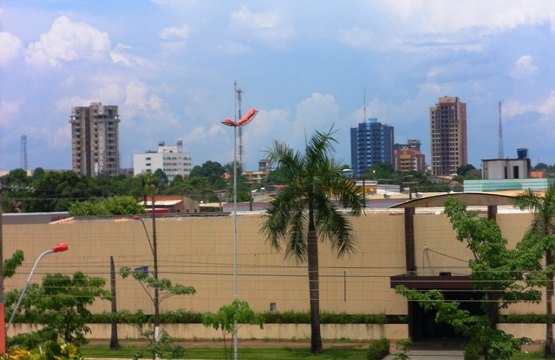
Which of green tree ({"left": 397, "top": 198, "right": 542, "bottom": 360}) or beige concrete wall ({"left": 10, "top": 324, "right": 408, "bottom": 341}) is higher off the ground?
green tree ({"left": 397, "top": 198, "right": 542, "bottom": 360})

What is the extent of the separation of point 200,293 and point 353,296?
811 cm

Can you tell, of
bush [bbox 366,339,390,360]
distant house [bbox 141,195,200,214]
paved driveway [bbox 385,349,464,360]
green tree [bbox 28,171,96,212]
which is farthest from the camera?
green tree [bbox 28,171,96,212]

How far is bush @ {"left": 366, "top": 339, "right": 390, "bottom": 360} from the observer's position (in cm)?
4686

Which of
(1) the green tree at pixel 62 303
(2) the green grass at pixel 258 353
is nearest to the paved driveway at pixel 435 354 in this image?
(2) the green grass at pixel 258 353

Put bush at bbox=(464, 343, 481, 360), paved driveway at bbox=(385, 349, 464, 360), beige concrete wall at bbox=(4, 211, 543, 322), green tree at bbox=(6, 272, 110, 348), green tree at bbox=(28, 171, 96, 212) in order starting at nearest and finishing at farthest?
bush at bbox=(464, 343, 481, 360) → green tree at bbox=(6, 272, 110, 348) → paved driveway at bbox=(385, 349, 464, 360) → beige concrete wall at bbox=(4, 211, 543, 322) → green tree at bbox=(28, 171, 96, 212)

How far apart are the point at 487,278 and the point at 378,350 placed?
30.7 ft

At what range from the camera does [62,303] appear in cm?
4162

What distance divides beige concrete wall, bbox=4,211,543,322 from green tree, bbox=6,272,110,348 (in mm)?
12966

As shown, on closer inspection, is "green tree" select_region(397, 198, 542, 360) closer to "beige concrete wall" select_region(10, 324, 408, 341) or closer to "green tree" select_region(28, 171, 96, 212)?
"beige concrete wall" select_region(10, 324, 408, 341)

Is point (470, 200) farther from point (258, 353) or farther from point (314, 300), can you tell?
point (258, 353)

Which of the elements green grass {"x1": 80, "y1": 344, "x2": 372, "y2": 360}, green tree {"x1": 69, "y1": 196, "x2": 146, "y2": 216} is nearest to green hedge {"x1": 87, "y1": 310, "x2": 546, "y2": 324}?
green grass {"x1": 80, "y1": 344, "x2": 372, "y2": 360}

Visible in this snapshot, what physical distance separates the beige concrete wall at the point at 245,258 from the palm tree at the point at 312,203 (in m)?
5.42

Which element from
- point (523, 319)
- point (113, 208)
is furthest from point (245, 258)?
point (113, 208)

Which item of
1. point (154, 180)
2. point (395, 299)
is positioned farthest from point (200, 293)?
point (395, 299)
